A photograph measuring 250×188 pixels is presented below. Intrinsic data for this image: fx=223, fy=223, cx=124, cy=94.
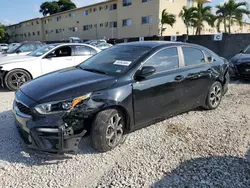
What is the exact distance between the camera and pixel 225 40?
14.5 meters

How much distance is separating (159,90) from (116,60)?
88 centimetres

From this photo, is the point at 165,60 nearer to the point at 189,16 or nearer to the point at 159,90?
the point at 159,90

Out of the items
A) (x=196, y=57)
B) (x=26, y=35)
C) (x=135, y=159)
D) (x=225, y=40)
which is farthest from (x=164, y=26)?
(x=26, y=35)

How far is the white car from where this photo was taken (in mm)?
6465

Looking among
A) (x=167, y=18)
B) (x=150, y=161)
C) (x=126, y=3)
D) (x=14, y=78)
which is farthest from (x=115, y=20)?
(x=150, y=161)

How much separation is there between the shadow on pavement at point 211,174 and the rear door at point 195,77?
4.59 feet

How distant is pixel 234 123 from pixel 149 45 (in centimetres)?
223

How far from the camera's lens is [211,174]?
8.92 ft

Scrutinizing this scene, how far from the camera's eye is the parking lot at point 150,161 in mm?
2607

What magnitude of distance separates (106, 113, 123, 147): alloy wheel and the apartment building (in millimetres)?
25773

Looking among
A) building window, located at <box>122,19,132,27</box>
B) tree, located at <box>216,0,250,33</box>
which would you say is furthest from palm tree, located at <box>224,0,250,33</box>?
building window, located at <box>122,19,132,27</box>

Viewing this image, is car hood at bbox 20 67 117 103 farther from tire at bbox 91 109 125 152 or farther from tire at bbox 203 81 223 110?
tire at bbox 203 81 223 110

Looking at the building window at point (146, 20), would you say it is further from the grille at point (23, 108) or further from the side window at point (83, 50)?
the grille at point (23, 108)

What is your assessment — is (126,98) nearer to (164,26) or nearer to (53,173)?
(53,173)
